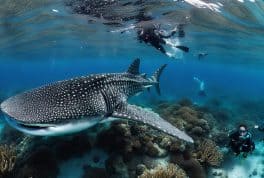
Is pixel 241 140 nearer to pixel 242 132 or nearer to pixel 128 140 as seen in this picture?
pixel 242 132

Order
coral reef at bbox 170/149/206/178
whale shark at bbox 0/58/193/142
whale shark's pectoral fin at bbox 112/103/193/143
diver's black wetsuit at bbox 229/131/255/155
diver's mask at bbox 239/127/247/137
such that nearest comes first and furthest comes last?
whale shark at bbox 0/58/193/142, whale shark's pectoral fin at bbox 112/103/193/143, coral reef at bbox 170/149/206/178, diver's mask at bbox 239/127/247/137, diver's black wetsuit at bbox 229/131/255/155

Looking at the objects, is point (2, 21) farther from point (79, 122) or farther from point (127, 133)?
point (79, 122)

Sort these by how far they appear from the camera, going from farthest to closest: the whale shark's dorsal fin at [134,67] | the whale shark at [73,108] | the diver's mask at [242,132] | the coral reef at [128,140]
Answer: the whale shark's dorsal fin at [134,67]
the diver's mask at [242,132]
the coral reef at [128,140]
the whale shark at [73,108]

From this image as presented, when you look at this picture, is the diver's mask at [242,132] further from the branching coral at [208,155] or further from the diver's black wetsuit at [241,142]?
the branching coral at [208,155]

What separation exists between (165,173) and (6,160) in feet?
13.5

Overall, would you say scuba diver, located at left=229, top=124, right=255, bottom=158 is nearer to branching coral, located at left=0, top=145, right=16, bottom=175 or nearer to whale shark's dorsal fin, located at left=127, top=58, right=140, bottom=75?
whale shark's dorsal fin, located at left=127, top=58, right=140, bottom=75

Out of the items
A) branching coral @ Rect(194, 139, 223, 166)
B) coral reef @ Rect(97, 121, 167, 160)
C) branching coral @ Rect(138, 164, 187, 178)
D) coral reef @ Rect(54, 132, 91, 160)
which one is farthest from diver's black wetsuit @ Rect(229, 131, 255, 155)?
coral reef @ Rect(54, 132, 91, 160)

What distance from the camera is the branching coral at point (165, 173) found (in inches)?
314

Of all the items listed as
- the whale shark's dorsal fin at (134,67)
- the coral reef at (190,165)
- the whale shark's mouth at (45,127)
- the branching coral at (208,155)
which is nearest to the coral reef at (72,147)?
the whale shark's mouth at (45,127)

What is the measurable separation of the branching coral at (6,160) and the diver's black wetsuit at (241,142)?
22.0ft

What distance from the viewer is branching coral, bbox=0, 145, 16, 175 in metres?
7.84

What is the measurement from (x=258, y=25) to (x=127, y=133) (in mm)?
18660

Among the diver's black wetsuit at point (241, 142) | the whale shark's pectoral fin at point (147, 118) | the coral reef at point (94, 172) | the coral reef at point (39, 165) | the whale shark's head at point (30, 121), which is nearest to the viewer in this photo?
the whale shark's head at point (30, 121)

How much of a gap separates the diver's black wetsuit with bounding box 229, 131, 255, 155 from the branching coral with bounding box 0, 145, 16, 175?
6.71 metres
